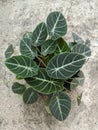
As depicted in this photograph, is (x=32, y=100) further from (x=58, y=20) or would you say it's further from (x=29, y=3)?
(x=29, y=3)

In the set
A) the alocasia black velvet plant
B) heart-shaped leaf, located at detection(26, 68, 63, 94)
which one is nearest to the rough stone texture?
the alocasia black velvet plant

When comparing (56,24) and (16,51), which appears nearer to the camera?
(56,24)

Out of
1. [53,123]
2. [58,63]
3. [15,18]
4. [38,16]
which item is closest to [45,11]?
[38,16]

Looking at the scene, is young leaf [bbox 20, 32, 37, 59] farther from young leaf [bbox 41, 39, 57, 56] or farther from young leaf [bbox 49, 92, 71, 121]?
young leaf [bbox 49, 92, 71, 121]

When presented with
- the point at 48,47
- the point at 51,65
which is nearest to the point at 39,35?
the point at 48,47

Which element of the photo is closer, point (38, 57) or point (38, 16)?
point (38, 57)

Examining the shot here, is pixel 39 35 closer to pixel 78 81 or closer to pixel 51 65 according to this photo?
pixel 51 65
